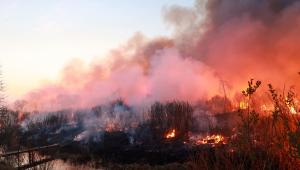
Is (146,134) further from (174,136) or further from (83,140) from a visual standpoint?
(83,140)

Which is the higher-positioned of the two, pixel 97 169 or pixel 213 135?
pixel 213 135

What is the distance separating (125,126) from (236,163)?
42.4m

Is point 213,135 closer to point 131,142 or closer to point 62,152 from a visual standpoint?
point 131,142

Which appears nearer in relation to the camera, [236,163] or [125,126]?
[236,163]

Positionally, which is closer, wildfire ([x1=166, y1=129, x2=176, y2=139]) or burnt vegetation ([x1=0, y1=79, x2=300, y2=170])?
burnt vegetation ([x1=0, y1=79, x2=300, y2=170])

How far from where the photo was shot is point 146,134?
160 ft

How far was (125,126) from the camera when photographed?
177ft

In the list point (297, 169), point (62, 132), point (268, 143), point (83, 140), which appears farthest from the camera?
point (62, 132)

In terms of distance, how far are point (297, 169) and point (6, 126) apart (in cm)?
3081

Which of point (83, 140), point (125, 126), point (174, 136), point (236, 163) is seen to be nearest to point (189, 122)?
point (174, 136)

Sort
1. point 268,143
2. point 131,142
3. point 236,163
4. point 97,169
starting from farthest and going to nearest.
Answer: point 131,142
point 97,169
point 236,163
point 268,143

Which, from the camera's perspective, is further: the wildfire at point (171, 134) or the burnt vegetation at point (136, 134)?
the wildfire at point (171, 134)

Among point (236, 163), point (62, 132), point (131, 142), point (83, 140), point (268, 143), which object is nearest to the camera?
point (268, 143)

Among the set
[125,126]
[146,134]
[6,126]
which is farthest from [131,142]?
[6,126]
